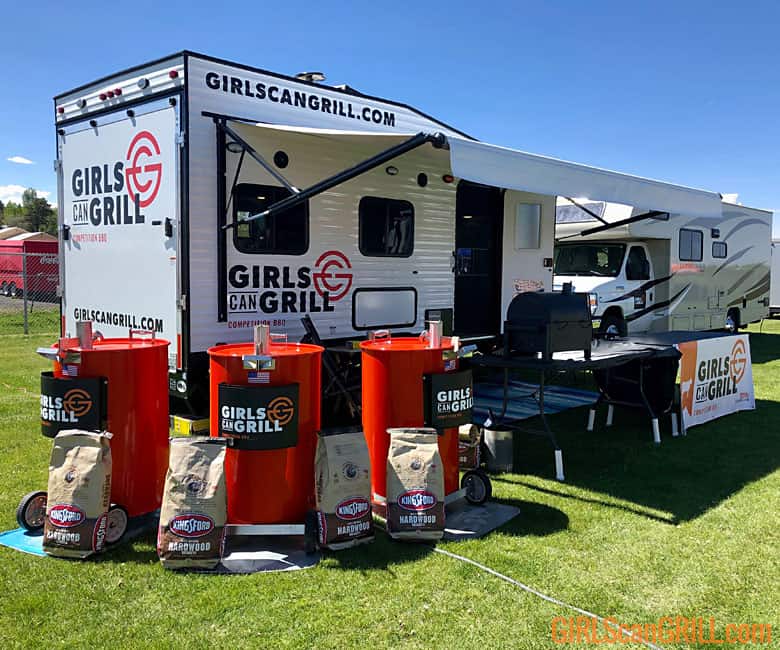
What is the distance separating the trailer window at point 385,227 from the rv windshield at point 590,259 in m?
6.19

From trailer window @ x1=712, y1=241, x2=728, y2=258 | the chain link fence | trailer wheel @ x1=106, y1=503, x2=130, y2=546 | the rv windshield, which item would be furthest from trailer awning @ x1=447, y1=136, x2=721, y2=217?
the chain link fence

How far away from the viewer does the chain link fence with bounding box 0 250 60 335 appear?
14309mm

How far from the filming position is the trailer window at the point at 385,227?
653 cm

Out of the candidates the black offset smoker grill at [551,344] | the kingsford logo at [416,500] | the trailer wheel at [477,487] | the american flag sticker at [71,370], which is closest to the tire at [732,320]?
the black offset smoker grill at [551,344]

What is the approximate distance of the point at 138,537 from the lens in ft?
13.2

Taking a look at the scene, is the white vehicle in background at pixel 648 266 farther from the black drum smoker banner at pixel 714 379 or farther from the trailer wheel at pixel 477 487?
the trailer wheel at pixel 477 487

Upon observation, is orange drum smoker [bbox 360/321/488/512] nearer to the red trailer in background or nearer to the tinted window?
the tinted window

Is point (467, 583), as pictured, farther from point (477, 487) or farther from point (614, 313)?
point (614, 313)

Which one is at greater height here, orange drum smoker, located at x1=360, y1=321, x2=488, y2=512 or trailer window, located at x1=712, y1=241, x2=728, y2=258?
trailer window, located at x1=712, y1=241, x2=728, y2=258

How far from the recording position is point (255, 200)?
18.4ft

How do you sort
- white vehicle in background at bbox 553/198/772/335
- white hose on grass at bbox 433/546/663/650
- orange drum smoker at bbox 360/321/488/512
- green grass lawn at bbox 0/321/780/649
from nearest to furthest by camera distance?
1. green grass lawn at bbox 0/321/780/649
2. white hose on grass at bbox 433/546/663/650
3. orange drum smoker at bbox 360/321/488/512
4. white vehicle in background at bbox 553/198/772/335

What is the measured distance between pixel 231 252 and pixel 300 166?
103 centimetres

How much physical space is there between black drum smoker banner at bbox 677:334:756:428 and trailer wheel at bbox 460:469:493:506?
2925 millimetres

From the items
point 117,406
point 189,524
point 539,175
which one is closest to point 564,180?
point 539,175
